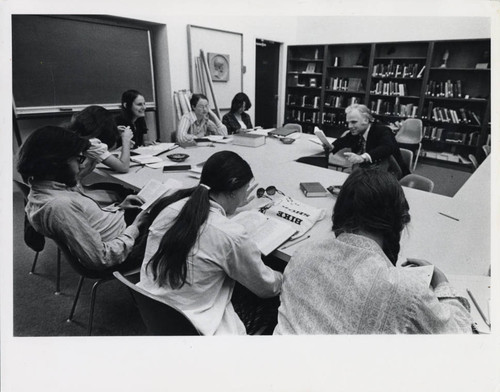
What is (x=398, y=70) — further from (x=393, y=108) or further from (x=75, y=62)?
(x=75, y=62)

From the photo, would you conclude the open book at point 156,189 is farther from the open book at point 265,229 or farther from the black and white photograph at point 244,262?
the open book at point 265,229

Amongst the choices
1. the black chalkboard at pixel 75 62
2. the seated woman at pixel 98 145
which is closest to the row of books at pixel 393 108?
the black chalkboard at pixel 75 62

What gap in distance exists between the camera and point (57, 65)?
3.70 m

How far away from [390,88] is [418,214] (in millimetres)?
4765

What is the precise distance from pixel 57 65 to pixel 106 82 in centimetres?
58

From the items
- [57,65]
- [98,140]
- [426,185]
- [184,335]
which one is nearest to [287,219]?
[184,335]

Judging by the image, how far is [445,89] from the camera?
5.20 m

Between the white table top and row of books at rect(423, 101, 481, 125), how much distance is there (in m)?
3.67

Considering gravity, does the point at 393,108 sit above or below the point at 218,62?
below

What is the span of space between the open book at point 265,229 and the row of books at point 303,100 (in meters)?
5.59

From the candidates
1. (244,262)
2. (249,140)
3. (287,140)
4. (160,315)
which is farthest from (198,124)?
(160,315)

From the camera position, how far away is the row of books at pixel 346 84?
597 centimetres

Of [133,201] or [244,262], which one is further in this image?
[133,201]

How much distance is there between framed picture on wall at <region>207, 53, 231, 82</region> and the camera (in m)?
5.02
